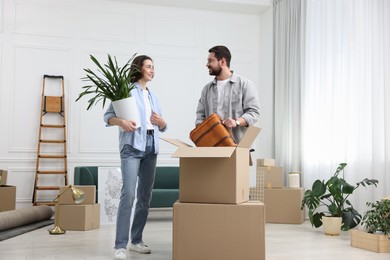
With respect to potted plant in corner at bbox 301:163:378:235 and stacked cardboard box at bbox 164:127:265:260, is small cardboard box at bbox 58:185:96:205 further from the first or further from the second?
stacked cardboard box at bbox 164:127:265:260

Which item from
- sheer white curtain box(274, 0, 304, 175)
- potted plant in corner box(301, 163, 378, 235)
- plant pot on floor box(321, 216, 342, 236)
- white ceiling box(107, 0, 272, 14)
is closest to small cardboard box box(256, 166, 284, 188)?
sheer white curtain box(274, 0, 304, 175)

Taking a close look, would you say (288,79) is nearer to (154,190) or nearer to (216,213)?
(154,190)

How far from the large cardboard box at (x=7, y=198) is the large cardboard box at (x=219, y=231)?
349cm

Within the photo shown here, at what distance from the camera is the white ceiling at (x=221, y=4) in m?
7.60

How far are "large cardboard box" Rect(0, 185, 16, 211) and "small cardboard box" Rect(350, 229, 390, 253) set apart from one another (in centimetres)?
384

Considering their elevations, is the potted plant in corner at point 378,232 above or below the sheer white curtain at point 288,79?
below

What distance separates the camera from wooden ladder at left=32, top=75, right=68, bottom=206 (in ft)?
23.3

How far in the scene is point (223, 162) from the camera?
9.29ft

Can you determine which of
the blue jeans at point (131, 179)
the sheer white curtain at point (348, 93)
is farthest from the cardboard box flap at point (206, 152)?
the sheer white curtain at point (348, 93)

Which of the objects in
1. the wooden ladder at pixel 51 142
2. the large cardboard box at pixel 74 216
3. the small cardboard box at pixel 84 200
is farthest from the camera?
the wooden ladder at pixel 51 142

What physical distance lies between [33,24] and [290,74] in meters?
3.77

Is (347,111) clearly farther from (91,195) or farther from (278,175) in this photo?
(91,195)

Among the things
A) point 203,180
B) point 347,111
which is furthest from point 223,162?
point 347,111

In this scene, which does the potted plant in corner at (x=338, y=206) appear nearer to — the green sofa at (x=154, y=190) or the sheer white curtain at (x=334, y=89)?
the sheer white curtain at (x=334, y=89)
